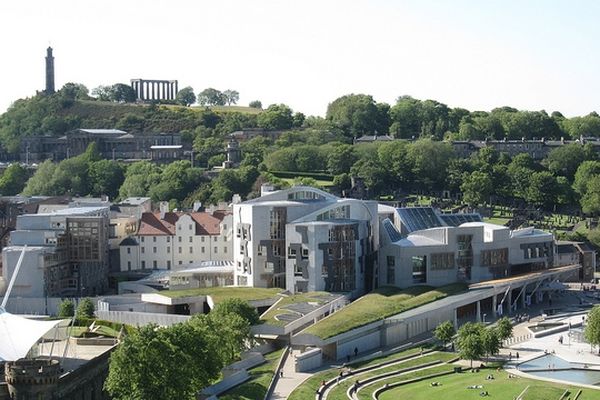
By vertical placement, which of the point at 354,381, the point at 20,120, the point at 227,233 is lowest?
the point at 354,381

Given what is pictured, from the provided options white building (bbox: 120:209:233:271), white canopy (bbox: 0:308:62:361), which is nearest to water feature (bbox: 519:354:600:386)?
white canopy (bbox: 0:308:62:361)

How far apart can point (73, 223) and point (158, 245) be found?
934 cm

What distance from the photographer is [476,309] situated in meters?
77.9

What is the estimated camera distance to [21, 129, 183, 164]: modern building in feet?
562

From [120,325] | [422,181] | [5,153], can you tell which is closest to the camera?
[120,325]

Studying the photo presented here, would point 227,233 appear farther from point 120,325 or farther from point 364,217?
point 120,325

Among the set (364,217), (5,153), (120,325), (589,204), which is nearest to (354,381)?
(120,325)

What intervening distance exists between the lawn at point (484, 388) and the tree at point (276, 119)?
12784cm

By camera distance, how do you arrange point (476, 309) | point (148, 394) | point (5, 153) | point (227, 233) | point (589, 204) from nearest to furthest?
point (148, 394)
point (476, 309)
point (227, 233)
point (589, 204)
point (5, 153)

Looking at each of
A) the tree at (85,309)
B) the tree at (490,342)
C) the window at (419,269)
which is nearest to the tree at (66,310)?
the tree at (85,309)

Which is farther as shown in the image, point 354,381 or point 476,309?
point 476,309

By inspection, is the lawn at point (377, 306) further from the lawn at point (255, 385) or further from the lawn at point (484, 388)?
the lawn at point (484, 388)

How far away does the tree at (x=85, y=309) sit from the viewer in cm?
7219

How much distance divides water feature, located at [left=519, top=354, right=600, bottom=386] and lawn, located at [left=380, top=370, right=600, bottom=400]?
7.02 ft
